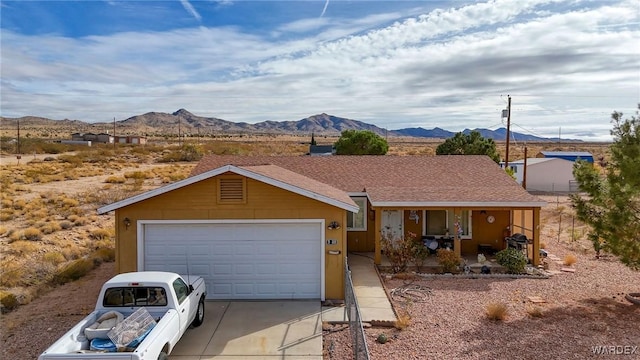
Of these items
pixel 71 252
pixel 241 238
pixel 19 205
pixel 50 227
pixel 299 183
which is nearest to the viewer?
pixel 241 238

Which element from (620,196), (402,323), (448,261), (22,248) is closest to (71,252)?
(22,248)

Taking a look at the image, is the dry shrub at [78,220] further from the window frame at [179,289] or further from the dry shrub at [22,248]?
the window frame at [179,289]

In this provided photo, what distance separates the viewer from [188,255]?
12.1 metres

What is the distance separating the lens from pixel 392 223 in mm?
17406

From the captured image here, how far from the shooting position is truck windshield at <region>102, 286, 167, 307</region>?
8.63 m

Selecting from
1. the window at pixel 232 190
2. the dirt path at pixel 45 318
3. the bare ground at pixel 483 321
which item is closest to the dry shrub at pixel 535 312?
the bare ground at pixel 483 321

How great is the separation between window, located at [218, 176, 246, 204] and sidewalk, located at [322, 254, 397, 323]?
379 centimetres

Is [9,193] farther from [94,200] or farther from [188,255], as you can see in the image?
[188,255]

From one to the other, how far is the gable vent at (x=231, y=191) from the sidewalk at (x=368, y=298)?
3.82m

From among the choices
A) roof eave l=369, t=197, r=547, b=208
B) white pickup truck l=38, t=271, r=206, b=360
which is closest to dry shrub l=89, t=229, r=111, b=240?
white pickup truck l=38, t=271, r=206, b=360

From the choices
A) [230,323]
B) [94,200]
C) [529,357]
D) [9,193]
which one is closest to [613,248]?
[529,357]

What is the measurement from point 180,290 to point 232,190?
11.6 ft

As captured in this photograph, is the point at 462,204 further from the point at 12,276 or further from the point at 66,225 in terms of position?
the point at 66,225

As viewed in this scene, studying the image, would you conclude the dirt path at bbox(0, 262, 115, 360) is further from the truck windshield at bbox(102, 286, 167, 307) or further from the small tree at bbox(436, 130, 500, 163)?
the small tree at bbox(436, 130, 500, 163)
